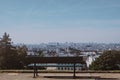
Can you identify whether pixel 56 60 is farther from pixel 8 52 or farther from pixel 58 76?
pixel 8 52

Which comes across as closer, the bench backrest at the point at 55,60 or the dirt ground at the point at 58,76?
the dirt ground at the point at 58,76

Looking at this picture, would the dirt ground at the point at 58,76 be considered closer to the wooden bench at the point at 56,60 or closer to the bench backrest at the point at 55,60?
the wooden bench at the point at 56,60

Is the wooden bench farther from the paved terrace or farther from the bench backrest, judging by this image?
the paved terrace

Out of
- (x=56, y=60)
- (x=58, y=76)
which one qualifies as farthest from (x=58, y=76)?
(x=56, y=60)

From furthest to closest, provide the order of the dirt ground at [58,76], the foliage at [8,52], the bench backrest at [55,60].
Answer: the foliage at [8,52], the bench backrest at [55,60], the dirt ground at [58,76]

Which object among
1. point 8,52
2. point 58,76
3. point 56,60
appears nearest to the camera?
point 58,76

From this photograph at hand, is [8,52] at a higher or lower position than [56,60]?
higher

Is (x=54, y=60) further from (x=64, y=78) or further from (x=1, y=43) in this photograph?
(x=1, y=43)

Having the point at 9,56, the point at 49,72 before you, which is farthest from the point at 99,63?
the point at 49,72

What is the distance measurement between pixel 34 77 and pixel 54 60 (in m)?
1.01

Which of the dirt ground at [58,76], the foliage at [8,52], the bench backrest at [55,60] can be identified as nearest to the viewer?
the dirt ground at [58,76]

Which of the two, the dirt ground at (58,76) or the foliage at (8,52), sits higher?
the foliage at (8,52)

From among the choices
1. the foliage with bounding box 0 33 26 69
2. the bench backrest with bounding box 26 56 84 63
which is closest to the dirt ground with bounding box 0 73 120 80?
the bench backrest with bounding box 26 56 84 63

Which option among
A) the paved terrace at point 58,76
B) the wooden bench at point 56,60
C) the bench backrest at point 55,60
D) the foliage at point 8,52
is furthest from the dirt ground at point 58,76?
the foliage at point 8,52
